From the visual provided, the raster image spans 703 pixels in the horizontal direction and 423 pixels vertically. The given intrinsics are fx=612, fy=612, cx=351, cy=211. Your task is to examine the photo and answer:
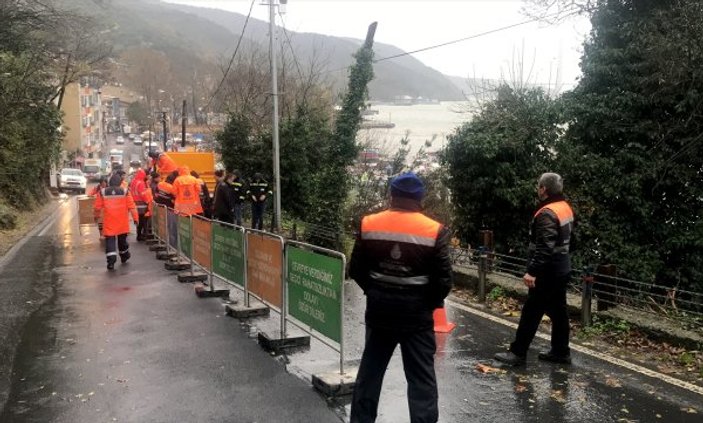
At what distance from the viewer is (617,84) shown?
13.2m

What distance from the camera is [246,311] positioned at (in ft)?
24.8

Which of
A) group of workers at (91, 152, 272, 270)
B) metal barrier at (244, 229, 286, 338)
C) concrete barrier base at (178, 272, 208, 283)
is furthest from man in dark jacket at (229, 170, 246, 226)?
metal barrier at (244, 229, 286, 338)

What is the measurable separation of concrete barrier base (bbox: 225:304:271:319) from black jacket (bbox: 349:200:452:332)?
12.6 ft

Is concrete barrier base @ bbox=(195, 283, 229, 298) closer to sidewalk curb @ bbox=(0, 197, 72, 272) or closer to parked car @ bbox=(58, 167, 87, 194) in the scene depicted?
sidewalk curb @ bbox=(0, 197, 72, 272)

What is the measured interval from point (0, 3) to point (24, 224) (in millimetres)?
10311

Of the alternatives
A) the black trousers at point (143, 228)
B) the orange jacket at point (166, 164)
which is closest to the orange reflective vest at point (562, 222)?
the orange jacket at point (166, 164)

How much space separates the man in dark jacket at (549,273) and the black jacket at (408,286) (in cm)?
191

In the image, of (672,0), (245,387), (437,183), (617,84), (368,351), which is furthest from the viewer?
(437,183)

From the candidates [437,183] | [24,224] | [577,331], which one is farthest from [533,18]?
[24,224]

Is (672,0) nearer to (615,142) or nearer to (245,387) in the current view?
(615,142)

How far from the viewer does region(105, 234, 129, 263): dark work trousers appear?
11297 mm

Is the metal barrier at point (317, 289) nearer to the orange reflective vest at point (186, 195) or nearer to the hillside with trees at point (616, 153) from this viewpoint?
the orange reflective vest at point (186, 195)

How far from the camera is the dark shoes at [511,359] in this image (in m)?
5.77

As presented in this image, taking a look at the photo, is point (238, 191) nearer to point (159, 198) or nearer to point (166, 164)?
point (166, 164)
